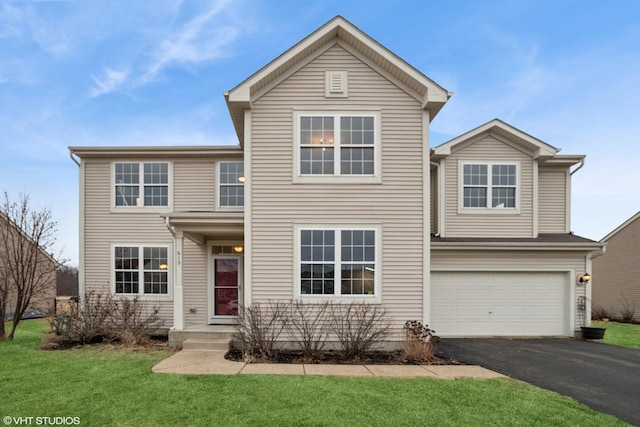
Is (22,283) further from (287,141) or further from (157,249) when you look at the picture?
(287,141)

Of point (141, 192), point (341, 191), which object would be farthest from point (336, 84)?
point (141, 192)

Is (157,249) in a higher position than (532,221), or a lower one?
lower

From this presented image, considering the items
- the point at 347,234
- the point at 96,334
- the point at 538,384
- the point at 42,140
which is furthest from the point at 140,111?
the point at 538,384

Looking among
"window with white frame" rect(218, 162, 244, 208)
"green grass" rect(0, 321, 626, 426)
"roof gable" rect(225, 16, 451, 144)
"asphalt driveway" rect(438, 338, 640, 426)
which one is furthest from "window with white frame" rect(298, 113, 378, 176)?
"asphalt driveway" rect(438, 338, 640, 426)

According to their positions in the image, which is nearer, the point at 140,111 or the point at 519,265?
the point at 519,265

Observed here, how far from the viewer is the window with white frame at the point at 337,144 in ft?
28.1

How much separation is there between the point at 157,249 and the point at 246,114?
5547 mm

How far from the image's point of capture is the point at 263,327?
803cm

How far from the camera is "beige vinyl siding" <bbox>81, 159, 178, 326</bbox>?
438 inches

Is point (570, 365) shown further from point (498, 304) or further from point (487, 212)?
point (487, 212)

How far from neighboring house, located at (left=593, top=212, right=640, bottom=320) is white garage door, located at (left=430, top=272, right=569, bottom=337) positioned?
24.8ft

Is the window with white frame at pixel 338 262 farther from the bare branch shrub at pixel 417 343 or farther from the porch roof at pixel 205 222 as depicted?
the porch roof at pixel 205 222

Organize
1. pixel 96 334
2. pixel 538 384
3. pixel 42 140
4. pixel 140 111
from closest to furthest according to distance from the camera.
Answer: pixel 538 384
pixel 96 334
pixel 42 140
pixel 140 111

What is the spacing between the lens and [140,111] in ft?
105
